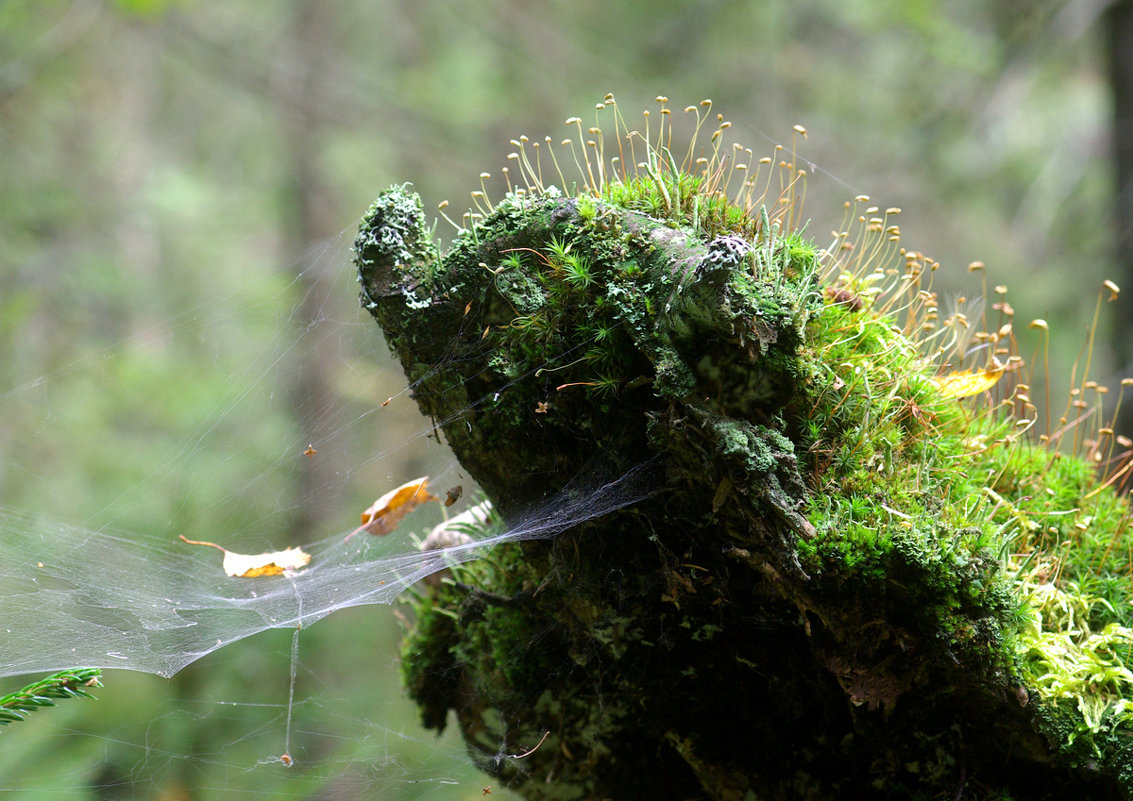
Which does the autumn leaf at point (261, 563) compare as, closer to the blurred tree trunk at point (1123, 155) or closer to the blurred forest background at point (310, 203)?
the blurred forest background at point (310, 203)

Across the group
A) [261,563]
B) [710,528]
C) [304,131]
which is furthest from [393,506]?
[304,131]

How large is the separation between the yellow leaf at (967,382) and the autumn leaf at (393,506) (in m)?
1.65

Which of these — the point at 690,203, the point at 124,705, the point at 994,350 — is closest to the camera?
the point at 690,203

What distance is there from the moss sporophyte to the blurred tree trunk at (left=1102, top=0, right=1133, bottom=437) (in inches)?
159

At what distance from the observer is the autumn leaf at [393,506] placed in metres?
2.42

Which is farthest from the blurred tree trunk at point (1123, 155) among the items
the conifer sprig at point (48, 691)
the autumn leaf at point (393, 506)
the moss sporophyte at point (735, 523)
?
the conifer sprig at point (48, 691)

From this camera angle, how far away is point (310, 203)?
23.6ft

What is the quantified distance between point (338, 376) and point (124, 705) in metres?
4.05

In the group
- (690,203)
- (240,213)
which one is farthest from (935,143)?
(240,213)

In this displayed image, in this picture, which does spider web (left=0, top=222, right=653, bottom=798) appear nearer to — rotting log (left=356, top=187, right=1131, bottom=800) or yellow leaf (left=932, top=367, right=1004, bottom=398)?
rotting log (left=356, top=187, right=1131, bottom=800)

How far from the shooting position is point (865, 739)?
186cm

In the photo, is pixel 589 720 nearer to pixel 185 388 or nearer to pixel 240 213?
pixel 185 388

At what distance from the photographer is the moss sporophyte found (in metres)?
1.65

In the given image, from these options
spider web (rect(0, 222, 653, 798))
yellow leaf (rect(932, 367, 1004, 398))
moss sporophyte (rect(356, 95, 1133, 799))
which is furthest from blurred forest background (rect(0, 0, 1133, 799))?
yellow leaf (rect(932, 367, 1004, 398))
